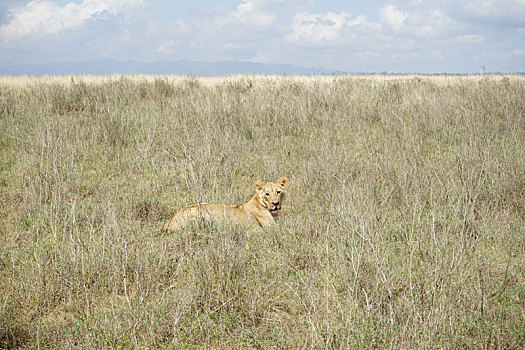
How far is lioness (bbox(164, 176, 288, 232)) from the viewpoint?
4246 millimetres

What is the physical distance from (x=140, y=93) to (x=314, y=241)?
10.9 meters

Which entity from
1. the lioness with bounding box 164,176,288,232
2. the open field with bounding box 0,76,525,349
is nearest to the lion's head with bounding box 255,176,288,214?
the lioness with bounding box 164,176,288,232

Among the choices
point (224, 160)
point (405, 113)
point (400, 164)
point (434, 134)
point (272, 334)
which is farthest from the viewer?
point (405, 113)

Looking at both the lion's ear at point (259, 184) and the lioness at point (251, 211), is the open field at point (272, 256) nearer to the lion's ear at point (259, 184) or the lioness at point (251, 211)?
the lioness at point (251, 211)

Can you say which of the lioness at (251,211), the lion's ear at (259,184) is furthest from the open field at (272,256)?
the lion's ear at (259,184)

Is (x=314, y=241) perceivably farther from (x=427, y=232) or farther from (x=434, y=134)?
(x=434, y=134)

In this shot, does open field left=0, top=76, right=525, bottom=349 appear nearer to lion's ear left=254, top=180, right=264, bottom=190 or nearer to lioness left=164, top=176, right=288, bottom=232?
lioness left=164, top=176, right=288, bottom=232

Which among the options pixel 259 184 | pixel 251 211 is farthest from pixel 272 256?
pixel 259 184

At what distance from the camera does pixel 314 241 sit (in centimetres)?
384

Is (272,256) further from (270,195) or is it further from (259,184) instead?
(259,184)

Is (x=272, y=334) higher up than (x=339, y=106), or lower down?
lower down

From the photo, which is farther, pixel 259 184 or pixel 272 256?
pixel 259 184

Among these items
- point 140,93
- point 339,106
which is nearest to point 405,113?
point 339,106

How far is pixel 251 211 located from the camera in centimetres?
471
